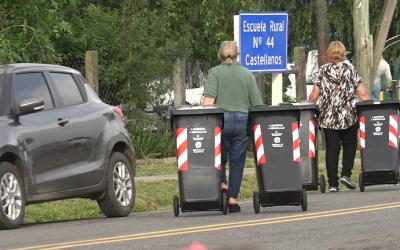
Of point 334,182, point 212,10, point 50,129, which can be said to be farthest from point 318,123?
point 212,10

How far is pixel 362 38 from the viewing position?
21.2 metres

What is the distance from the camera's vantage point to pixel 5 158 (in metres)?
11.0

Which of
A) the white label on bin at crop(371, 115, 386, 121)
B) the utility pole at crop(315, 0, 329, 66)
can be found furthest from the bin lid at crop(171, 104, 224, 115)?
the utility pole at crop(315, 0, 329, 66)

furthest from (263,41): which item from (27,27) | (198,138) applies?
(198,138)

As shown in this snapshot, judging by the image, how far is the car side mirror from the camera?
1109 centimetres

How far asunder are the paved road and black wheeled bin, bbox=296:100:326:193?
1.68 metres

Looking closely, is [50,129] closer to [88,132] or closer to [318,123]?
A: [88,132]

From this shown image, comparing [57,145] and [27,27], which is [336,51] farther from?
[27,27]

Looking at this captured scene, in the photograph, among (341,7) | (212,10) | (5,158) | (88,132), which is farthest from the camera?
(341,7)

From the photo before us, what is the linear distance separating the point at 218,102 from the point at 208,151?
0.65 metres

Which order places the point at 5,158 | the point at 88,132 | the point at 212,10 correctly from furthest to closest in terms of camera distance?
1. the point at 212,10
2. the point at 88,132
3. the point at 5,158

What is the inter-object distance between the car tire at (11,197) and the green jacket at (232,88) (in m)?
2.32

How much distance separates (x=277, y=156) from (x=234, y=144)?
22.2 inches

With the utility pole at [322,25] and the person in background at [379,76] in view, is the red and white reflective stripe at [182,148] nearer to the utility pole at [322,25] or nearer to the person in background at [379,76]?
the person in background at [379,76]
